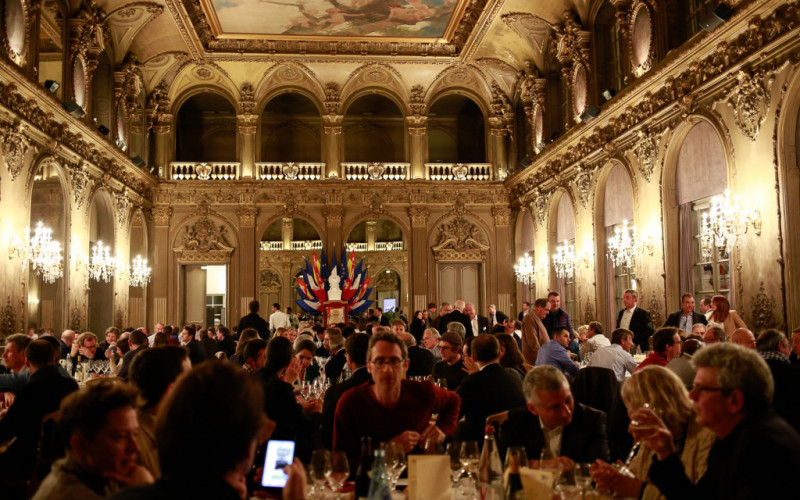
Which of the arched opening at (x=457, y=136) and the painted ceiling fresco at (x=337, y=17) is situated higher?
the painted ceiling fresco at (x=337, y=17)

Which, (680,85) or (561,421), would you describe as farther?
(680,85)

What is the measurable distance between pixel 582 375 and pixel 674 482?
301 cm

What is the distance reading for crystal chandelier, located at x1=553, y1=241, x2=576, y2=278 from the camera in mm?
15430

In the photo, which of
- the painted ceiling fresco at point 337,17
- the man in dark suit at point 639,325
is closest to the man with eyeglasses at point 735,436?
the man in dark suit at point 639,325

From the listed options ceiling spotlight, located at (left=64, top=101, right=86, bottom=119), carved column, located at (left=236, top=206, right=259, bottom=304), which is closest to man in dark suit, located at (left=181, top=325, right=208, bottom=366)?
ceiling spotlight, located at (left=64, top=101, right=86, bottom=119)

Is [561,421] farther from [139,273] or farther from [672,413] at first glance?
[139,273]

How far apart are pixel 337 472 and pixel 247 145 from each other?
59.0ft

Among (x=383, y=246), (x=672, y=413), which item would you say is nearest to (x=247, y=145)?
(x=383, y=246)

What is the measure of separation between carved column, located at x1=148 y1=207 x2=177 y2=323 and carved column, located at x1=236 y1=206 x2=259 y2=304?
6.28ft

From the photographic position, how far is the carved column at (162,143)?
1955cm

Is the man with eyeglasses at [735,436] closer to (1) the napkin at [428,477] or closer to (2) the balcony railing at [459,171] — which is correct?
(1) the napkin at [428,477]

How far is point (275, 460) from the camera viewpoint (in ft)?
9.11

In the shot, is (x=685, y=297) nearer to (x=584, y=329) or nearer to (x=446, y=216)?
(x=584, y=329)

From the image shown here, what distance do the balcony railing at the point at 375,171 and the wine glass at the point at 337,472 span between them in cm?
1740
